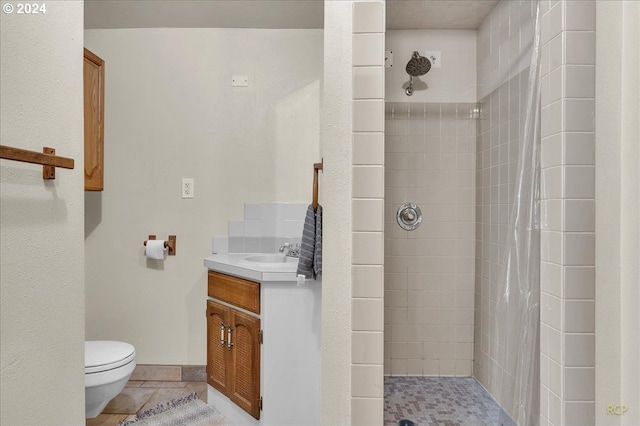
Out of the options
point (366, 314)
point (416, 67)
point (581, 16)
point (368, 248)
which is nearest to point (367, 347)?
point (366, 314)

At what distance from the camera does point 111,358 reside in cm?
166

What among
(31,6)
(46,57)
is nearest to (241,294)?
(46,57)

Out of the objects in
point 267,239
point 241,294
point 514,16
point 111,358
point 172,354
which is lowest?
point 172,354

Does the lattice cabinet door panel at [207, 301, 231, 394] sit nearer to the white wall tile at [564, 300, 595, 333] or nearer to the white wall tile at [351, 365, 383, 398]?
the white wall tile at [351, 365, 383, 398]

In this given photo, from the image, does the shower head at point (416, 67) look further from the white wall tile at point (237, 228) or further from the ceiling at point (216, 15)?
the white wall tile at point (237, 228)

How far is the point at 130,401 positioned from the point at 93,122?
1.55 m

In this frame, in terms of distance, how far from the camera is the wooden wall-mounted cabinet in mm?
1922

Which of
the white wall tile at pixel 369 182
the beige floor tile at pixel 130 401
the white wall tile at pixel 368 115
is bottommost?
the beige floor tile at pixel 130 401

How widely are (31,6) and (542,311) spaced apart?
5.65 feet

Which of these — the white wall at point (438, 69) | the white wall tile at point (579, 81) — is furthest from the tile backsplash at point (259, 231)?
the white wall tile at point (579, 81)

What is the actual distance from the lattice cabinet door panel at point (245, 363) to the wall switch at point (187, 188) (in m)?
0.86

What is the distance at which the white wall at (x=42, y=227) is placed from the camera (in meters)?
0.89

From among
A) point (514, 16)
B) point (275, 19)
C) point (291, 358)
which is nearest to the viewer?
point (514, 16)

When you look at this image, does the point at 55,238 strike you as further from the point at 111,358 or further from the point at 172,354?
the point at 172,354
